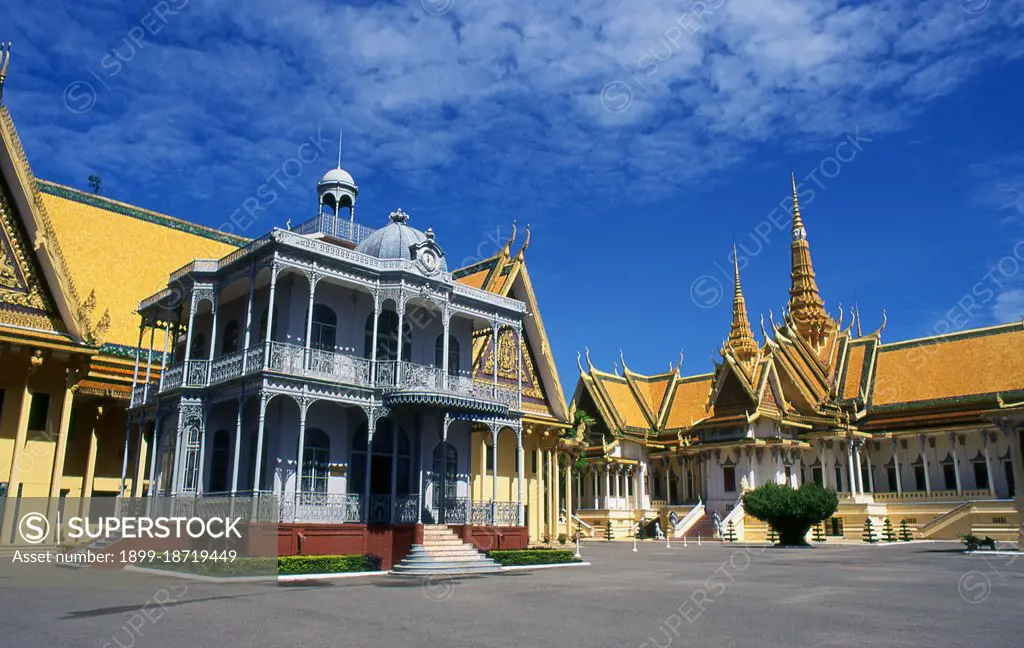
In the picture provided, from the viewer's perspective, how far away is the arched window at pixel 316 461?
21625 mm

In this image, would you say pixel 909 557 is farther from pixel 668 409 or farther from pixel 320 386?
pixel 668 409

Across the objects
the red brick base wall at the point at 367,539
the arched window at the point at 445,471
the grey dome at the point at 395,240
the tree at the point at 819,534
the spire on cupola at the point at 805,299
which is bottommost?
the tree at the point at 819,534

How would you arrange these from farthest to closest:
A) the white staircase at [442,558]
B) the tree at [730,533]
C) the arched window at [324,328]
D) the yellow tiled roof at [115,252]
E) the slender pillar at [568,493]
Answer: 1. the tree at [730,533]
2. the slender pillar at [568,493]
3. the yellow tiled roof at [115,252]
4. the arched window at [324,328]
5. the white staircase at [442,558]

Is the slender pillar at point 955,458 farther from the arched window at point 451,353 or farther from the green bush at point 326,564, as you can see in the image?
the green bush at point 326,564

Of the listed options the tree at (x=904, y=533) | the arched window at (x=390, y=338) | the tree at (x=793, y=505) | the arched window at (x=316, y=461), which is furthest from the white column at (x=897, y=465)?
the arched window at (x=316, y=461)

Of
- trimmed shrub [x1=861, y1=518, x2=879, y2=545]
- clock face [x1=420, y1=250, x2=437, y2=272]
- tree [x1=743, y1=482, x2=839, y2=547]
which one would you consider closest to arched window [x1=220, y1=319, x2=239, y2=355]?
clock face [x1=420, y1=250, x2=437, y2=272]

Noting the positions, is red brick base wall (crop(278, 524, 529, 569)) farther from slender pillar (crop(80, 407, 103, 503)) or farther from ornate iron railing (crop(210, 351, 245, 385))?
slender pillar (crop(80, 407, 103, 503))

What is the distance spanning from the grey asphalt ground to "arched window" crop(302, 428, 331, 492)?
15.9 feet

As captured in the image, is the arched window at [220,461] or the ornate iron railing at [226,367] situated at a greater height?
the ornate iron railing at [226,367]

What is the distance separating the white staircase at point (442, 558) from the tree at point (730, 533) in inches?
912

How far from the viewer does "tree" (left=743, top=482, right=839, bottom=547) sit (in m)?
30.5

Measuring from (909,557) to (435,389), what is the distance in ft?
52.3

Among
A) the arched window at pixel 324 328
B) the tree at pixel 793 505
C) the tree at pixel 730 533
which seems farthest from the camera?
the tree at pixel 730 533

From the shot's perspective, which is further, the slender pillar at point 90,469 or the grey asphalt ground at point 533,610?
the slender pillar at point 90,469
